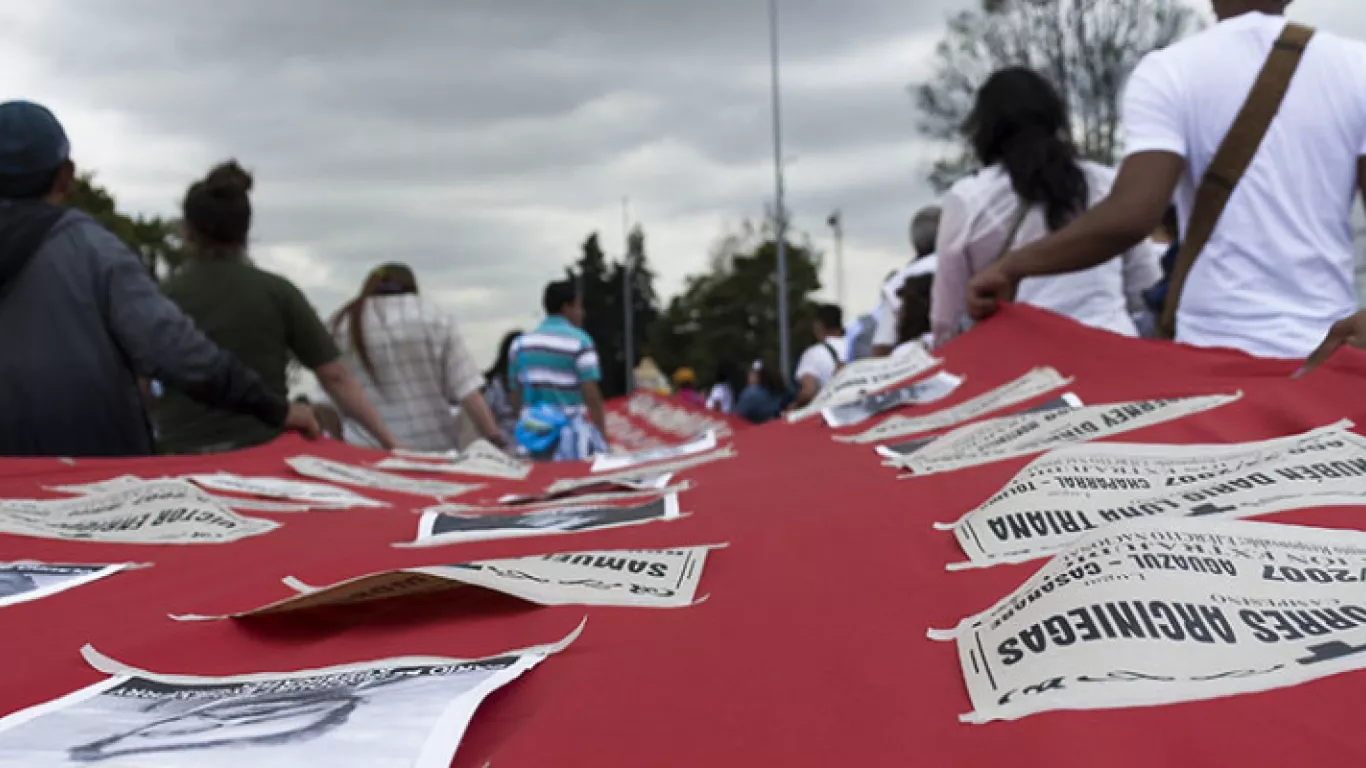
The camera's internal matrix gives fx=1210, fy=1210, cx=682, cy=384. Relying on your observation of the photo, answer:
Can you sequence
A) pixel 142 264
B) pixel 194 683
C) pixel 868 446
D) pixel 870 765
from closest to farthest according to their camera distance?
1. pixel 870 765
2. pixel 194 683
3. pixel 868 446
4. pixel 142 264

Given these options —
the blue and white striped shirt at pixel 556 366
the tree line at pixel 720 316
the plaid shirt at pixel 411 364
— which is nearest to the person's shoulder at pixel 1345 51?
the plaid shirt at pixel 411 364

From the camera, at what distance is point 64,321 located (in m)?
2.75

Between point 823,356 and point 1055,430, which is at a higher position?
point 1055,430

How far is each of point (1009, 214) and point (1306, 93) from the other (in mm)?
957

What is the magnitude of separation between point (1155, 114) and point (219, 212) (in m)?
2.62

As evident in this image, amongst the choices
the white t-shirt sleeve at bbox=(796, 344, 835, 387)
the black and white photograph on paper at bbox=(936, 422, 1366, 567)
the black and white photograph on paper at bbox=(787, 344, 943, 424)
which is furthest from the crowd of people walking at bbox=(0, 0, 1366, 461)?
the white t-shirt sleeve at bbox=(796, 344, 835, 387)

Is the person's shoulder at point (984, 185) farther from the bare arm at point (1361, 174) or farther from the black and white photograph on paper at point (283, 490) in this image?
the black and white photograph on paper at point (283, 490)

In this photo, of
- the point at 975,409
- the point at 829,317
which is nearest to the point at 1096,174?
the point at 975,409

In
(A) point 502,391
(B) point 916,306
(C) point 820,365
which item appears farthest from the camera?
(A) point 502,391

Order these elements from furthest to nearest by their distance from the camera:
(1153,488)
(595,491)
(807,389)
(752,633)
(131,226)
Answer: (131,226) → (807,389) → (595,491) → (1153,488) → (752,633)

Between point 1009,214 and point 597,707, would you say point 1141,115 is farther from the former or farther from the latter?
point 597,707

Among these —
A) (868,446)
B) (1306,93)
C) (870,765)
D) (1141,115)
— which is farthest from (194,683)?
(1306,93)

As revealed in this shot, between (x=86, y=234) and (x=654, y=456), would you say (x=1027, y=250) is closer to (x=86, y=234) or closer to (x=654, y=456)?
(x=654, y=456)

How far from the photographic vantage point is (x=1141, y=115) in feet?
8.38
